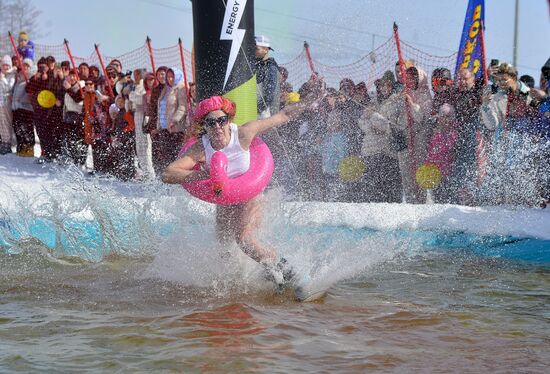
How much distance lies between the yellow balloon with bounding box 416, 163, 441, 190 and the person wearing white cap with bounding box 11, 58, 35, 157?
7358mm

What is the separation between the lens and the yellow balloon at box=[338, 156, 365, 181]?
891cm

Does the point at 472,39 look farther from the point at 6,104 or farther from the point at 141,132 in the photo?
the point at 6,104

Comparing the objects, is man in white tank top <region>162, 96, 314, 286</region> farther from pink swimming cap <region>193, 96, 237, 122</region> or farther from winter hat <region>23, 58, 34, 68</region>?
winter hat <region>23, 58, 34, 68</region>

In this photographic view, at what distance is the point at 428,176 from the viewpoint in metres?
8.62

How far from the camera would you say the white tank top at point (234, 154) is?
5.52 metres

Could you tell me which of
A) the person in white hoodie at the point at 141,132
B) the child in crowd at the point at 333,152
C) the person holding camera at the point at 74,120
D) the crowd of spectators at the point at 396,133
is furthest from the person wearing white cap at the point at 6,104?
the child in crowd at the point at 333,152

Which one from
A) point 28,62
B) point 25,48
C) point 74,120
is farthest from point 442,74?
point 25,48

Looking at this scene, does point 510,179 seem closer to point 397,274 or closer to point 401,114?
point 401,114

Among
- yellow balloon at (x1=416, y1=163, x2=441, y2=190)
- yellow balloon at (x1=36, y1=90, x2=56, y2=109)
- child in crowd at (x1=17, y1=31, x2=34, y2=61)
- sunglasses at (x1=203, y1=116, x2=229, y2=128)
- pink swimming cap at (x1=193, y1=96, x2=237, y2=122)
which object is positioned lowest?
yellow balloon at (x1=416, y1=163, x2=441, y2=190)

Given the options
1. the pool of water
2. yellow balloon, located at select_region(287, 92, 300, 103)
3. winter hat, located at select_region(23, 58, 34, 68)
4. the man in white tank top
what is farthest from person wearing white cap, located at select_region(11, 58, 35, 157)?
the man in white tank top

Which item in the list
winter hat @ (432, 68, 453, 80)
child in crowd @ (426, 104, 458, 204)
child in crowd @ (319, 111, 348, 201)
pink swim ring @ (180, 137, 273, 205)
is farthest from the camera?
child in crowd @ (319, 111, 348, 201)

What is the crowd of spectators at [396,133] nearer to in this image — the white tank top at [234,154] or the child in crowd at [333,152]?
the child in crowd at [333,152]

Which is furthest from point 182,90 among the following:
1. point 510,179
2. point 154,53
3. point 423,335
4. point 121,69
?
point 423,335

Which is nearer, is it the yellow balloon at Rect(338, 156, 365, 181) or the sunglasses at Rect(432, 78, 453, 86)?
the sunglasses at Rect(432, 78, 453, 86)
